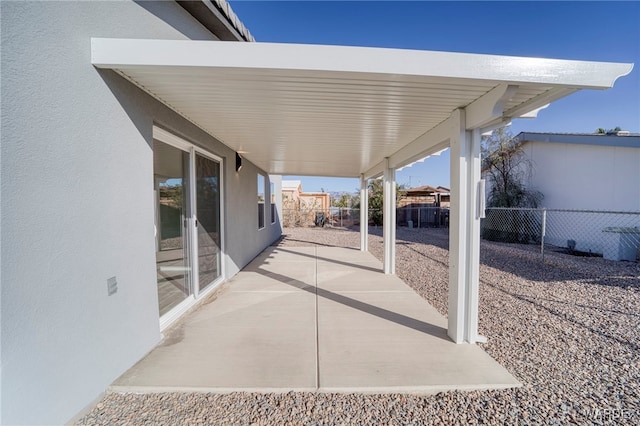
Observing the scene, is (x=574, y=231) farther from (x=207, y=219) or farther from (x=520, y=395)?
(x=207, y=219)

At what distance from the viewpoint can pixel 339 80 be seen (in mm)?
→ 2369

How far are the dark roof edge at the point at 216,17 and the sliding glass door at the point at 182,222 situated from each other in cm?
162

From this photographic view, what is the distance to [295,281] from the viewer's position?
547cm

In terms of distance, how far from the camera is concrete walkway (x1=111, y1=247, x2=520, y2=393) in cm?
239

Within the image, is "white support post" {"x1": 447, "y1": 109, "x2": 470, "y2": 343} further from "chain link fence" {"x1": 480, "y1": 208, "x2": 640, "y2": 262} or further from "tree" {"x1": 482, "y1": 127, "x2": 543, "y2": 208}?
"tree" {"x1": 482, "y1": 127, "x2": 543, "y2": 208}

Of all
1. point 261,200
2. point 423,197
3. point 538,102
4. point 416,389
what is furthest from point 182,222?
point 423,197

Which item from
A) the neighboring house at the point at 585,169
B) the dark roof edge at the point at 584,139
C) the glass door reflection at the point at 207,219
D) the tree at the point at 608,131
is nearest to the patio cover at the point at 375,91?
the glass door reflection at the point at 207,219

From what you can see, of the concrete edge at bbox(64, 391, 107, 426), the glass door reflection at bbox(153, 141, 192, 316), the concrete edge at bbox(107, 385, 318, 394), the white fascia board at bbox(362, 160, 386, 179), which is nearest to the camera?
the concrete edge at bbox(64, 391, 107, 426)

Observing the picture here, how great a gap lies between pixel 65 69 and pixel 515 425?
4023 millimetres

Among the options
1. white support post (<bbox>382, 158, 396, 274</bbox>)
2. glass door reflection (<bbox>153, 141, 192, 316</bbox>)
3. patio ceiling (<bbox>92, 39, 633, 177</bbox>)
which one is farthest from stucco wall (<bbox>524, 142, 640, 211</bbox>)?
glass door reflection (<bbox>153, 141, 192, 316</bbox>)

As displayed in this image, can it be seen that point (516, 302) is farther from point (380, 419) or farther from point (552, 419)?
point (380, 419)

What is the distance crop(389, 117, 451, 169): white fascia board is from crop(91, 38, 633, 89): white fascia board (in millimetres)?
1021

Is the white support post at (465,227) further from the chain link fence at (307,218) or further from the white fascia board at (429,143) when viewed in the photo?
the chain link fence at (307,218)

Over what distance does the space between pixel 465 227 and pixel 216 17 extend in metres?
4.10
